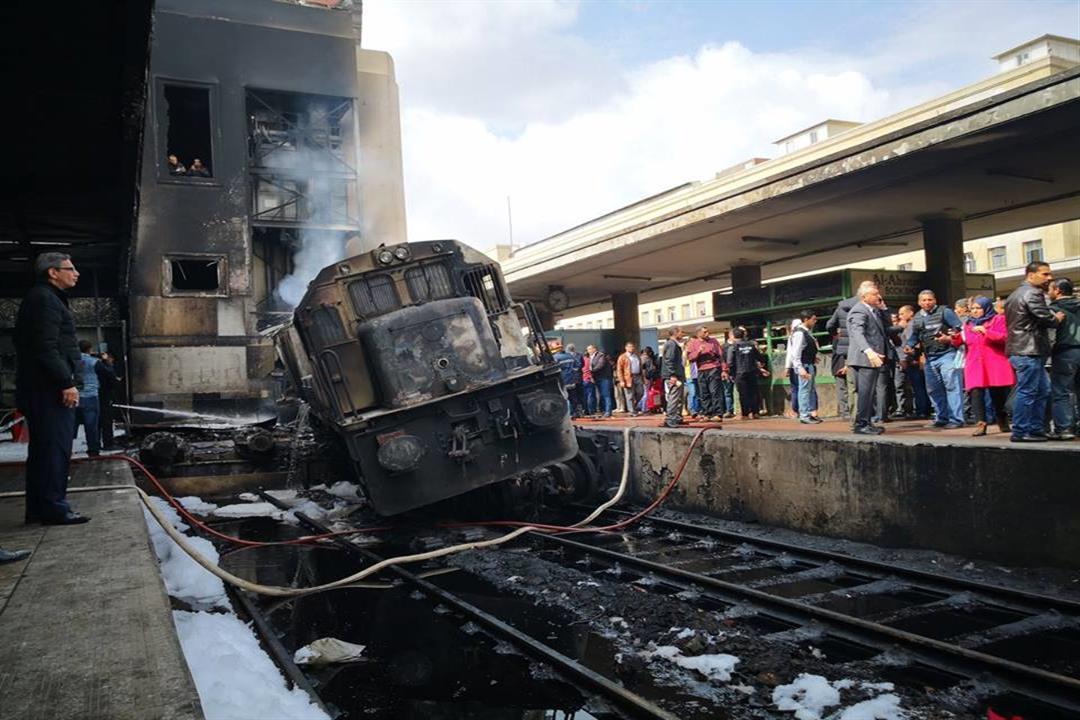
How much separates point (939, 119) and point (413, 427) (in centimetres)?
737

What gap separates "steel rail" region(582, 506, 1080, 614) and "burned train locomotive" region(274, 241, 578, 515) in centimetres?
180

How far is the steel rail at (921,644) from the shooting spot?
368 cm

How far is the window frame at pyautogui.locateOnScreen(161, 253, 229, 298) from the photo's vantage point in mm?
18688

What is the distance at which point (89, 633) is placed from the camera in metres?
2.94

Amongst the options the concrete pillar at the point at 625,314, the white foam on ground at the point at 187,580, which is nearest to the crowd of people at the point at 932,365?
the concrete pillar at the point at 625,314

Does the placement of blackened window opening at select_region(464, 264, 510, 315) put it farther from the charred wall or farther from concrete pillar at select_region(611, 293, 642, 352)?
concrete pillar at select_region(611, 293, 642, 352)

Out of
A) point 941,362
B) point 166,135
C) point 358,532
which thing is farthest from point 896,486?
point 166,135

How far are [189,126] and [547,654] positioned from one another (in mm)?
21500

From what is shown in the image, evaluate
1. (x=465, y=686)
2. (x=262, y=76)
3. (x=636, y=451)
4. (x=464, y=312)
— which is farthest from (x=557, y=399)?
(x=262, y=76)

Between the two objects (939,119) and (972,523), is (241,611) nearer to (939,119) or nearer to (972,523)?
(972,523)

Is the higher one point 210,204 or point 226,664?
point 210,204

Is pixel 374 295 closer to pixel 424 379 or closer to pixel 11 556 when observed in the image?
pixel 424 379

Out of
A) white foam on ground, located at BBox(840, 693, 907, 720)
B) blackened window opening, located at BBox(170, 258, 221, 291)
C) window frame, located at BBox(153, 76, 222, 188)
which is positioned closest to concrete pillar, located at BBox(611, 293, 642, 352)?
blackened window opening, located at BBox(170, 258, 221, 291)

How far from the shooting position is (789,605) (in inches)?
202
